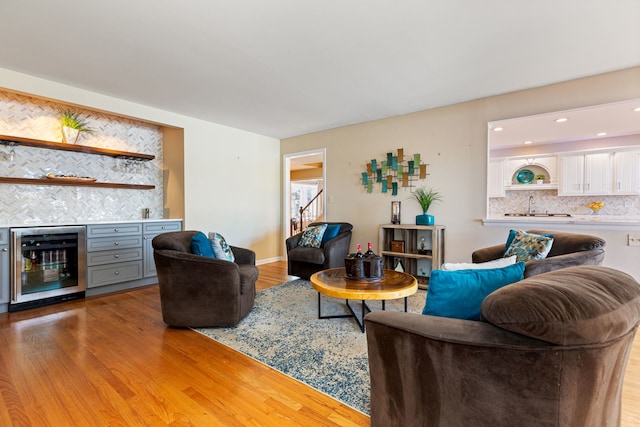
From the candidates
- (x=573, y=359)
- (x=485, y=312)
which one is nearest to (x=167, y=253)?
(x=485, y=312)

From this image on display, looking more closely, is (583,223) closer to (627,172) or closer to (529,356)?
(627,172)

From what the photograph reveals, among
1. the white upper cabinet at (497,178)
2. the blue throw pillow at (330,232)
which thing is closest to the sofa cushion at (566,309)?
the blue throw pillow at (330,232)

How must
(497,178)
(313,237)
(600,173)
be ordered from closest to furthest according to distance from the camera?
(313,237) → (600,173) → (497,178)

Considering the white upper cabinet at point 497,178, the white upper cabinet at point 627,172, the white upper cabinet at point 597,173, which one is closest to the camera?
the white upper cabinet at point 627,172

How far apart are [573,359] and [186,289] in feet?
8.63

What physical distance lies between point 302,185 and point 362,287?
899 centimetres

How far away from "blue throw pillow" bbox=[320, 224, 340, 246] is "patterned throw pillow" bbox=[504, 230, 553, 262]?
7.73 ft

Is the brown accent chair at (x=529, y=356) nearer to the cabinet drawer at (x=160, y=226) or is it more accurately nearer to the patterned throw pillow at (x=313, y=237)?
the patterned throw pillow at (x=313, y=237)

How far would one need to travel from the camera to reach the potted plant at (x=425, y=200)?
13.5 feet

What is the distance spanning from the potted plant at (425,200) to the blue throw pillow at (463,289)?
116 inches

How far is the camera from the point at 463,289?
1180 mm

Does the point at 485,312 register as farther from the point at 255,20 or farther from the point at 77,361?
the point at 77,361

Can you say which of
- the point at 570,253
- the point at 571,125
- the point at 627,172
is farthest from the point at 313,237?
the point at 627,172

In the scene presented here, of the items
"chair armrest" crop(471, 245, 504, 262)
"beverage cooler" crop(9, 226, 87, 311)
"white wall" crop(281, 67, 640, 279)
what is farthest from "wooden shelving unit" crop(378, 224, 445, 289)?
"beverage cooler" crop(9, 226, 87, 311)
